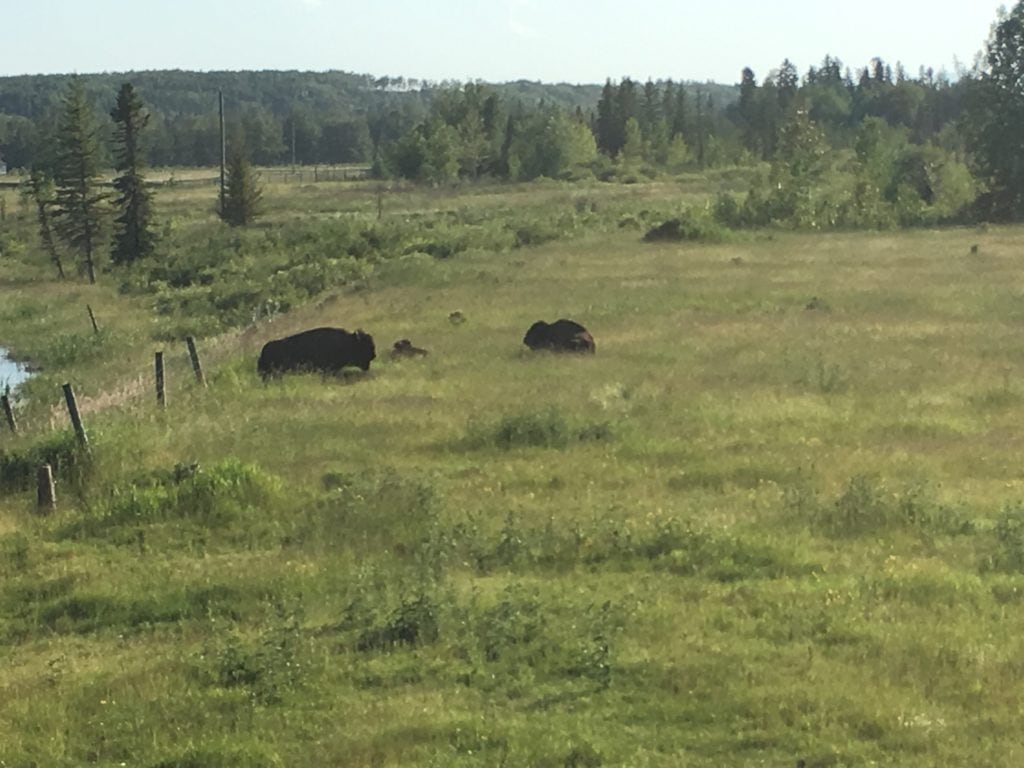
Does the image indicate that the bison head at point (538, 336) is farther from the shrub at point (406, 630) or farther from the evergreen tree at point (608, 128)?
the evergreen tree at point (608, 128)

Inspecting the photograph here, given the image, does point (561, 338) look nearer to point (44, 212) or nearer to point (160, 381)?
point (160, 381)

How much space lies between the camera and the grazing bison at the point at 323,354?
2220 cm

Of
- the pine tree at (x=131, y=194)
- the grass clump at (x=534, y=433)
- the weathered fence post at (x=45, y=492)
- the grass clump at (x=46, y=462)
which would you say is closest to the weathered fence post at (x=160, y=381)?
the grass clump at (x=46, y=462)

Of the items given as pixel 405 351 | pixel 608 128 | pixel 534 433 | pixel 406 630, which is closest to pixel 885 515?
pixel 534 433

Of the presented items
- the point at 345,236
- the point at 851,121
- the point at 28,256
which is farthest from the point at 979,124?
the point at 851,121

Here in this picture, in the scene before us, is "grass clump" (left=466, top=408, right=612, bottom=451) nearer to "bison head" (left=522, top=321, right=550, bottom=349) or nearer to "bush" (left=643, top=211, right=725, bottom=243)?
"bison head" (left=522, top=321, right=550, bottom=349)

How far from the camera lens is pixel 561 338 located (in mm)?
24219

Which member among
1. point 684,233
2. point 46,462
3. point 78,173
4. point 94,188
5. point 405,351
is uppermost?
point 78,173

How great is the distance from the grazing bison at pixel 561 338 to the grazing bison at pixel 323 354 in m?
3.51

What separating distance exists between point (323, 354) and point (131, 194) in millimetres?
38567

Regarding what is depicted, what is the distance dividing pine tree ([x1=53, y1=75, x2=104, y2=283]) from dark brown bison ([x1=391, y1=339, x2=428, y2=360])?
3519 centimetres

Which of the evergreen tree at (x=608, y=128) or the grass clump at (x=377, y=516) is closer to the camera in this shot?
the grass clump at (x=377, y=516)

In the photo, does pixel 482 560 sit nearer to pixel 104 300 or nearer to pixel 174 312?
pixel 174 312

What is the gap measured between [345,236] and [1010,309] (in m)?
30.8
